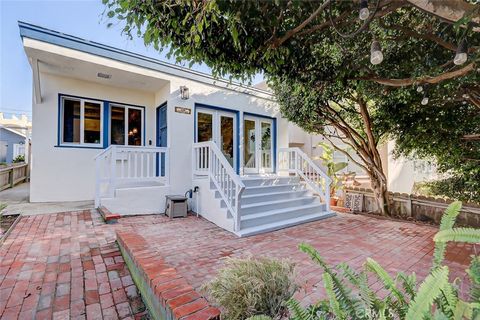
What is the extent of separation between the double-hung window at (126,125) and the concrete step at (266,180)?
399 cm

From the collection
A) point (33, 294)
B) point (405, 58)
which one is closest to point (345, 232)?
point (405, 58)

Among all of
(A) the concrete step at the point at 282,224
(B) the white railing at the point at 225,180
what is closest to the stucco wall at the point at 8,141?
(B) the white railing at the point at 225,180

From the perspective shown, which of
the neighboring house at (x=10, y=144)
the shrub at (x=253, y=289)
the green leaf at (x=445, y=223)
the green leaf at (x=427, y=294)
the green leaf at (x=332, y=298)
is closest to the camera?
the green leaf at (x=427, y=294)

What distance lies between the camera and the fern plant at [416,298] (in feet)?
3.39

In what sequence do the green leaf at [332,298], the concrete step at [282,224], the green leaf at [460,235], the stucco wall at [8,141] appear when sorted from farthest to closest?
the stucco wall at [8,141] < the concrete step at [282,224] < the green leaf at [332,298] < the green leaf at [460,235]

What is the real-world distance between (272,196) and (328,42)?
368 centimetres

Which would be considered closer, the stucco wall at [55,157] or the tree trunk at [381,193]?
the stucco wall at [55,157]

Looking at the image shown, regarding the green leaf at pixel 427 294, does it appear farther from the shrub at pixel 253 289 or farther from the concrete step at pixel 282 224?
the concrete step at pixel 282 224

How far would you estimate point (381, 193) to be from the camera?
6.64 meters

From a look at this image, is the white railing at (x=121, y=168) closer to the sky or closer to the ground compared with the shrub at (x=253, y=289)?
closer to the sky

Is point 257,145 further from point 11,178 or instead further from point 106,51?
point 11,178

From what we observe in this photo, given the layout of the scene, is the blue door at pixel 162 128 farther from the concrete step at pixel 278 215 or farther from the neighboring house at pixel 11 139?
the neighboring house at pixel 11 139

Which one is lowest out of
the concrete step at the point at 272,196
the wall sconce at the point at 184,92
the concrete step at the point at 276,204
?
the concrete step at the point at 276,204

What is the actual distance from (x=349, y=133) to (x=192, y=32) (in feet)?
18.5
